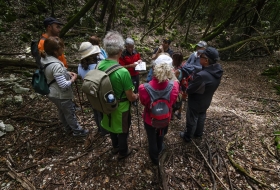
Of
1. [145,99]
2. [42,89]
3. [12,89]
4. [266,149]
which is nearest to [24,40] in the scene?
[12,89]

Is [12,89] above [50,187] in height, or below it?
above

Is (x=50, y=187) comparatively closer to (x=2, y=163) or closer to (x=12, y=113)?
(x=2, y=163)

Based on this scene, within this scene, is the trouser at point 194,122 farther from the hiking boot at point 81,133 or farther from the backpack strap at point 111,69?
the hiking boot at point 81,133

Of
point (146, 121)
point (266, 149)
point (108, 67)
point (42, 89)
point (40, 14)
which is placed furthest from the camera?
point (40, 14)

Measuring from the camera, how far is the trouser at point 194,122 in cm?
372

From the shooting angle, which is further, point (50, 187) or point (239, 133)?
point (239, 133)

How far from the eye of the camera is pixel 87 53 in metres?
3.27

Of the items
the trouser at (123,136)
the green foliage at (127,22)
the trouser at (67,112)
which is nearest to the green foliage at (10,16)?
the green foliage at (127,22)

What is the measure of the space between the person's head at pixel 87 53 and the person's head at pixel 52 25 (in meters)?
1.26

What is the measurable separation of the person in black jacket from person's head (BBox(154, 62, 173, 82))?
0.95 m

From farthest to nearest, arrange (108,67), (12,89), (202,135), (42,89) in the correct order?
(12,89)
(202,135)
(42,89)
(108,67)

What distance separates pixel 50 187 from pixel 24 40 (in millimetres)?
7462

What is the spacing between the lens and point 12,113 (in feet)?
14.7

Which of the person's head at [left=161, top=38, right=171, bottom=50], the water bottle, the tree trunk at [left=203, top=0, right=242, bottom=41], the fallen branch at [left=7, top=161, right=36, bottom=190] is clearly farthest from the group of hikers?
the tree trunk at [left=203, top=0, right=242, bottom=41]
